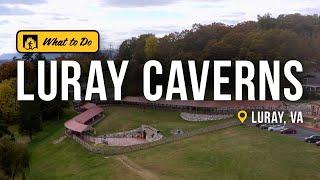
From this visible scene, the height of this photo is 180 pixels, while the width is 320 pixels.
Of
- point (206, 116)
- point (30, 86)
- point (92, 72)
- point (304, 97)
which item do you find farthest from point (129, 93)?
point (92, 72)

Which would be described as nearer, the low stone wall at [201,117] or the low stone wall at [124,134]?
the low stone wall at [124,134]

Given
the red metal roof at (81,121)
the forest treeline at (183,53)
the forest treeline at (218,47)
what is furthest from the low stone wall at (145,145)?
the forest treeline at (218,47)

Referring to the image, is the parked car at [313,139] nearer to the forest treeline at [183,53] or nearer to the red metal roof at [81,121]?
the red metal roof at [81,121]

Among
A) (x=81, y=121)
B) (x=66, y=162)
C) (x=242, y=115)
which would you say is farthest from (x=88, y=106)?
(x=242, y=115)

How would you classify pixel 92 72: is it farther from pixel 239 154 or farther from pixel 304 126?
pixel 304 126

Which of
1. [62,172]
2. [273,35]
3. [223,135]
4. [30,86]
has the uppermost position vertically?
[273,35]

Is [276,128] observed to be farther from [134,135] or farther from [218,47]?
[218,47]
